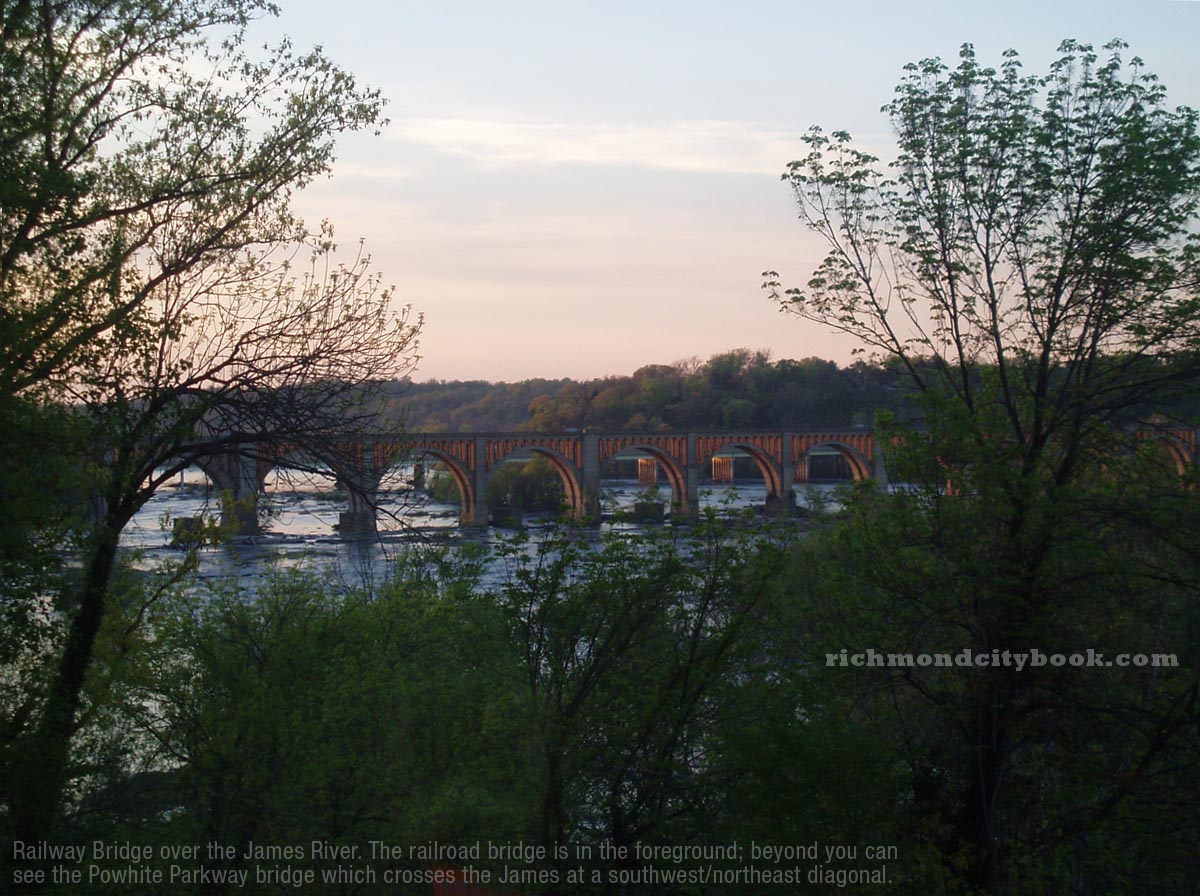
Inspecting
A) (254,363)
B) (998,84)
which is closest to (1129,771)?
(998,84)

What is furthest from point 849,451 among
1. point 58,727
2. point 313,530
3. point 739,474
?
point 58,727

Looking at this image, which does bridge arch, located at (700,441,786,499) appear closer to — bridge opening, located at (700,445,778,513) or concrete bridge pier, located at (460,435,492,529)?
bridge opening, located at (700,445,778,513)

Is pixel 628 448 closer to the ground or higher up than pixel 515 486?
higher up

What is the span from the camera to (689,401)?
7906 cm

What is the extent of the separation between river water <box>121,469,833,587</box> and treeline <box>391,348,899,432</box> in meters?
11.9

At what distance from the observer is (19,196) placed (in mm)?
5992

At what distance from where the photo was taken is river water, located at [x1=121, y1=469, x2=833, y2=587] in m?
7.45

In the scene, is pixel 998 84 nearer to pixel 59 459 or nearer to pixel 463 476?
pixel 59 459

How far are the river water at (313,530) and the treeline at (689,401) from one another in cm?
1194

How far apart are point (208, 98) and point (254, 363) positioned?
1829mm

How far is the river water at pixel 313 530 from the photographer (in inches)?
293

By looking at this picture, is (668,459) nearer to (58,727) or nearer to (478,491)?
(478,491)

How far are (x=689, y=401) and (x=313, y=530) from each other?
3971cm

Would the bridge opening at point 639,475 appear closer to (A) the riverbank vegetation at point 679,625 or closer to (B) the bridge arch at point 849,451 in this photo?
(B) the bridge arch at point 849,451
